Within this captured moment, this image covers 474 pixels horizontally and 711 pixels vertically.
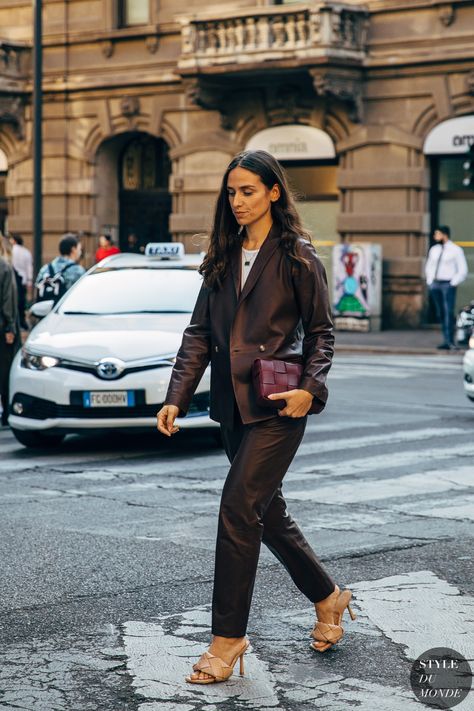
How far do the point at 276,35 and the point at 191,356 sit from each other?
74.5 ft

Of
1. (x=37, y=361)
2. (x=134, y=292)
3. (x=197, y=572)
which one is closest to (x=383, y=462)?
(x=37, y=361)

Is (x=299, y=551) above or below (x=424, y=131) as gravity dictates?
below

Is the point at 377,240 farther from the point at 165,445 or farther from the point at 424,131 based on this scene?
the point at 165,445

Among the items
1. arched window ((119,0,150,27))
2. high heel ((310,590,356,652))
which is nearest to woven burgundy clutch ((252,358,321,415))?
high heel ((310,590,356,652))

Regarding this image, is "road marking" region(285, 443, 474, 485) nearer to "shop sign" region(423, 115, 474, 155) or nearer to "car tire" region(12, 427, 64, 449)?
"car tire" region(12, 427, 64, 449)

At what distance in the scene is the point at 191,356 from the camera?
5328 mm

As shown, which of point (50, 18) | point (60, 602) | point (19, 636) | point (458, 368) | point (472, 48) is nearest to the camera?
point (19, 636)

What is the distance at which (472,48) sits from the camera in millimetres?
25766

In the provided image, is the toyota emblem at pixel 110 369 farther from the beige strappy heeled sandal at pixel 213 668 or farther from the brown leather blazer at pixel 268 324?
the beige strappy heeled sandal at pixel 213 668

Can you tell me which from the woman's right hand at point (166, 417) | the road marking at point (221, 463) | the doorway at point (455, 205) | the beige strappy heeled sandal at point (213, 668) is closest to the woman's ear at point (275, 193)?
the woman's right hand at point (166, 417)

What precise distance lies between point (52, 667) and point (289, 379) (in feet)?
4.26

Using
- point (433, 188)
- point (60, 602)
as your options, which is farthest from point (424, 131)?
point (60, 602)

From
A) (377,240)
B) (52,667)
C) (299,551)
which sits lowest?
(52,667)

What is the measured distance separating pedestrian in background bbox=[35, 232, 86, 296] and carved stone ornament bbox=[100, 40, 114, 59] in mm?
17477
